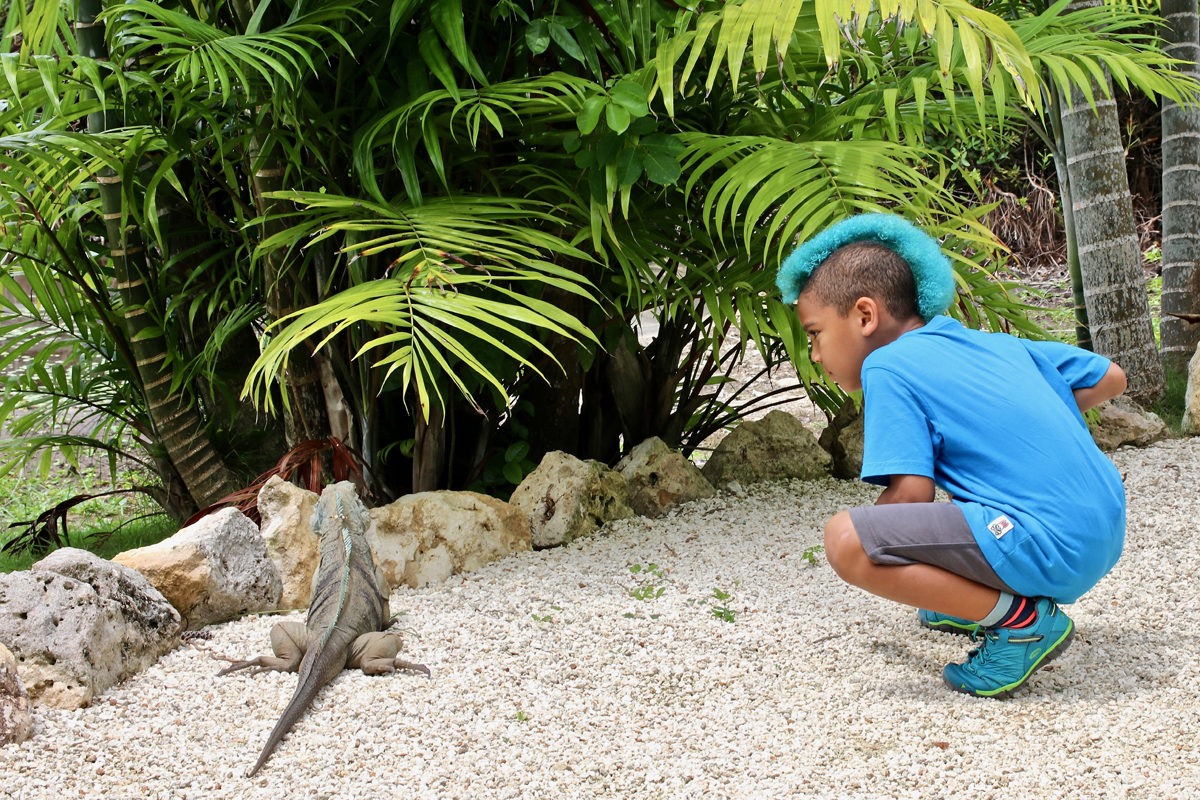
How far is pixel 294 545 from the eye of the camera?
220 cm

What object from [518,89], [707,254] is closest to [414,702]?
[518,89]

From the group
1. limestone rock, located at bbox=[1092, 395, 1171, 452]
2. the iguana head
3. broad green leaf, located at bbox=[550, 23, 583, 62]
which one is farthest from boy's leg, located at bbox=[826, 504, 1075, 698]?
limestone rock, located at bbox=[1092, 395, 1171, 452]

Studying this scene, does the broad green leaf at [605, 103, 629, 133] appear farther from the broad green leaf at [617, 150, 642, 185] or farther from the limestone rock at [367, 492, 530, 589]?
the limestone rock at [367, 492, 530, 589]

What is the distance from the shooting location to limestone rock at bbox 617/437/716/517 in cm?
265

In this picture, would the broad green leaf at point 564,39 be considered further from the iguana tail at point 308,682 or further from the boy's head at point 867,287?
the iguana tail at point 308,682

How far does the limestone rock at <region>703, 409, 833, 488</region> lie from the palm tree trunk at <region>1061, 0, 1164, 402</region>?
122cm

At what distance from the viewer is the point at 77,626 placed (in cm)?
167

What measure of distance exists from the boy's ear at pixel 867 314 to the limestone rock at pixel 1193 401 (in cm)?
209

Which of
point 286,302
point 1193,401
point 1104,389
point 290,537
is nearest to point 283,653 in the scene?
point 290,537

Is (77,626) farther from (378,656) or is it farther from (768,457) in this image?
(768,457)

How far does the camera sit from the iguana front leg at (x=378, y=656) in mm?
1755

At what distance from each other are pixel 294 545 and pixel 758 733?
1.25 metres

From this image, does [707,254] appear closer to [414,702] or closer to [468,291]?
[468,291]

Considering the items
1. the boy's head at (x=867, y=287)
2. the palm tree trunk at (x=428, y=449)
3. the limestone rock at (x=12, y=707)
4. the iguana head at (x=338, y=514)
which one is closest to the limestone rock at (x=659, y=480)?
the palm tree trunk at (x=428, y=449)
